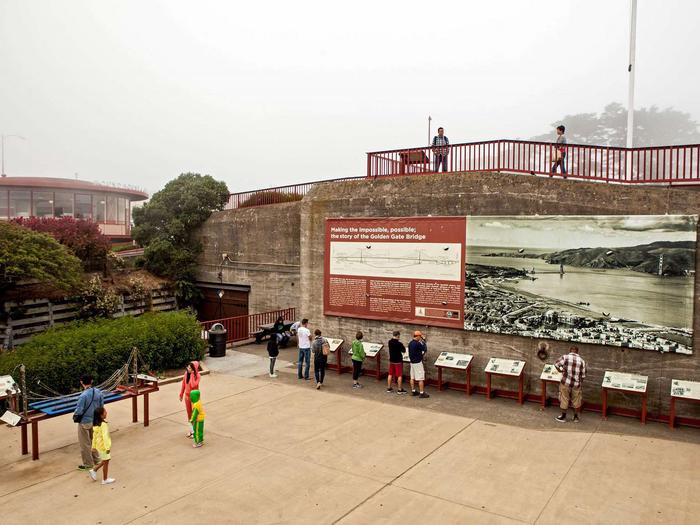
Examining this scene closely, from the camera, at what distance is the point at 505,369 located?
498 inches

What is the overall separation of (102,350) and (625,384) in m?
12.3

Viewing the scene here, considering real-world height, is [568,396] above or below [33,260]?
below

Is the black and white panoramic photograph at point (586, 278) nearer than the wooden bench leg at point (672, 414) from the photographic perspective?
No

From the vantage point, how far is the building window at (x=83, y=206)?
35.7 meters

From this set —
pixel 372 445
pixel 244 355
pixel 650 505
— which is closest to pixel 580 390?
pixel 650 505

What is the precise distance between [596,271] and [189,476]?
9480mm

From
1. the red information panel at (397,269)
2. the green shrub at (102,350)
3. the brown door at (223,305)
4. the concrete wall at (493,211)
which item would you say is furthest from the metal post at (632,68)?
the brown door at (223,305)

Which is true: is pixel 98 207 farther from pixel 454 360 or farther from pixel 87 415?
pixel 87 415

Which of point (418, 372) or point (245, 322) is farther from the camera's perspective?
point (245, 322)

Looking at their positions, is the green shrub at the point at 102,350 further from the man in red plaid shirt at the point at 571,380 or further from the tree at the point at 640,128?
the tree at the point at 640,128

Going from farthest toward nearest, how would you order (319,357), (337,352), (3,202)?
(3,202) → (337,352) → (319,357)

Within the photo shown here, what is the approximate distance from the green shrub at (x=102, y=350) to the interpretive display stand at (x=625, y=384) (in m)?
11.3

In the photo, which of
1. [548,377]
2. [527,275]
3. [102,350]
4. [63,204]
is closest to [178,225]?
[102,350]

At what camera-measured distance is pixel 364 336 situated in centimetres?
1559
